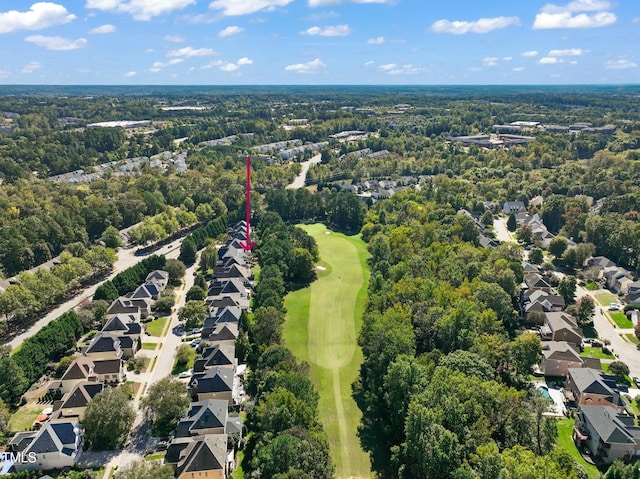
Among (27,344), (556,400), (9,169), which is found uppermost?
(9,169)

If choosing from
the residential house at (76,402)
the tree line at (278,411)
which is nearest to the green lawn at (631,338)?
the tree line at (278,411)

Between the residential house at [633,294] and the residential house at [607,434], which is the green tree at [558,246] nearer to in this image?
the residential house at [633,294]

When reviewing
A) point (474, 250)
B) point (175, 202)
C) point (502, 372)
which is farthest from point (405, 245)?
point (175, 202)

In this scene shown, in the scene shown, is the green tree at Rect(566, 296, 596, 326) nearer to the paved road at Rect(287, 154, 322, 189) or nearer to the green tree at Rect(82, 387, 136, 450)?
the green tree at Rect(82, 387, 136, 450)

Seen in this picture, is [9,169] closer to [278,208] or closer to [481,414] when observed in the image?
[278,208]

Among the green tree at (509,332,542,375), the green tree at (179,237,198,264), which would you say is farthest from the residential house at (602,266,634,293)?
the green tree at (179,237,198,264)

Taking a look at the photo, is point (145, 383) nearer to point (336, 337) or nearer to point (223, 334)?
point (223, 334)
